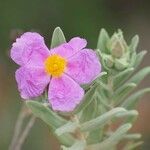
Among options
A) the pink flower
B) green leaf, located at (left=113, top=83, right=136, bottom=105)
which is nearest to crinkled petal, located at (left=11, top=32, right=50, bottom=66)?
the pink flower

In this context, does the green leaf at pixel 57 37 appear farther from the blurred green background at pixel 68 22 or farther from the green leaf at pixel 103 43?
the blurred green background at pixel 68 22

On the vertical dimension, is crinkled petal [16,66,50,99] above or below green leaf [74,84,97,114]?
above

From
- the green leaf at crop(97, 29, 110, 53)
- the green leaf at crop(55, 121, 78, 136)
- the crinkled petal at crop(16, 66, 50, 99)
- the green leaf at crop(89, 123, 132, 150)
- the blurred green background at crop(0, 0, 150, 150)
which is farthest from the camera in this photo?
the blurred green background at crop(0, 0, 150, 150)

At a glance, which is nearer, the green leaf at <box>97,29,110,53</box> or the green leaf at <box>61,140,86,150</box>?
the green leaf at <box>61,140,86,150</box>

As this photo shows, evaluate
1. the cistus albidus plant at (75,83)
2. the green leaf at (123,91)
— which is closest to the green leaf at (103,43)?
the cistus albidus plant at (75,83)

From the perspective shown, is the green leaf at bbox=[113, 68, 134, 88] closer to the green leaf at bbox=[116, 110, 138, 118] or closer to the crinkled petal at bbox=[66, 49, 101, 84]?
the green leaf at bbox=[116, 110, 138, 118]

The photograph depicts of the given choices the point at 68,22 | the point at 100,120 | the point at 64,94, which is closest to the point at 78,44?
the point at 64,94

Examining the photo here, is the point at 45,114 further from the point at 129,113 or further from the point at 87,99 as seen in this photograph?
the point at 129,113

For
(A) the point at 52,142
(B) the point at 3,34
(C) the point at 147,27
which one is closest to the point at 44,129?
(A) the point at 52,142

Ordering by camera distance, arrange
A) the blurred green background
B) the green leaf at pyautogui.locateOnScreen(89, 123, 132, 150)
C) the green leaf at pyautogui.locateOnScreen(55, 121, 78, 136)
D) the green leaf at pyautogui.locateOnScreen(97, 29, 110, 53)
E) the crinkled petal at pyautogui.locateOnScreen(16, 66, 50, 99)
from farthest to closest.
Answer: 1. the blurred green background
2. the green leaf at pyautogui.locateOnScreen(97, 29, 110, 53)
3. the green leaf at pyautogui.locateOnScreen(89, 123, 132, 150)
4. the green leaf at pyautogui.locateOnScreen(55, 121, 78, 136)
5. the crinkled petal at pyautogui.locateOnScreen(16, 66, 50, 99)
